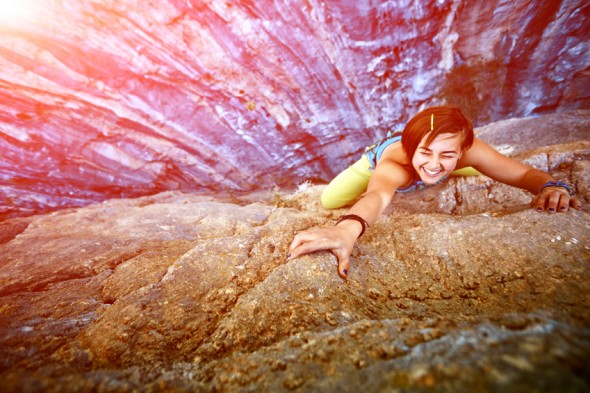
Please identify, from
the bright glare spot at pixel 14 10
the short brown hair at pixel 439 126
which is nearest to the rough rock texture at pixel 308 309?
the short brown hair at pixel 439 126

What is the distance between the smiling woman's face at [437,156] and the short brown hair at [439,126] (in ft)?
0.15

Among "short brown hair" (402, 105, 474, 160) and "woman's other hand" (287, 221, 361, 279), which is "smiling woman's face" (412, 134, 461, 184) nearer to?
"short brown hair" (402, 105, 474, 160)

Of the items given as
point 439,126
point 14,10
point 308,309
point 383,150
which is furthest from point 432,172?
point 14,10

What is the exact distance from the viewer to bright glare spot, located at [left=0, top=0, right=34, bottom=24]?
488 cm

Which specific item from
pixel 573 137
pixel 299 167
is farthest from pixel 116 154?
pixel 573 137

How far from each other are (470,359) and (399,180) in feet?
6.92

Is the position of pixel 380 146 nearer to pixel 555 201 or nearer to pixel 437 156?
pixel 437 156

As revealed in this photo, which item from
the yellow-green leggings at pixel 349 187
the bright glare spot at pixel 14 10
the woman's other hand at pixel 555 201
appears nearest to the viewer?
the woman's other hand at pixel 555 201

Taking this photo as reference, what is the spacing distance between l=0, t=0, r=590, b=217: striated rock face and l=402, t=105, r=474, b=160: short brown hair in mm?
5713

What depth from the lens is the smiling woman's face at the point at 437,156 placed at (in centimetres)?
217

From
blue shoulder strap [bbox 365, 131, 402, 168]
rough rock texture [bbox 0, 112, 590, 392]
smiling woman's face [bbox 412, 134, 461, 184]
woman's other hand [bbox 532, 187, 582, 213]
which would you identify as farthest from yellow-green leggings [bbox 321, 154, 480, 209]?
woman's other hand [bbox 532, 187, 582, 213]

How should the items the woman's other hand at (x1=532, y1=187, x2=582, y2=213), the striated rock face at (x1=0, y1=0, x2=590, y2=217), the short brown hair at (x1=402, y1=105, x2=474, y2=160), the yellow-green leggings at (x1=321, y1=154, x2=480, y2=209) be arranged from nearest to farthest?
the woman's other hand at (x1=532, y1=187, x2=582, y2=213) → the short brown hair at (x1=402, y1=105, x2=474, y2=160) → the yellow-green leggings at (x1=321, y1=154, x2=480, y2=209) → the striated rock face at (x1=0, y1=0, x2=590, y2=217)

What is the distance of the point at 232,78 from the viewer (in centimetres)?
737

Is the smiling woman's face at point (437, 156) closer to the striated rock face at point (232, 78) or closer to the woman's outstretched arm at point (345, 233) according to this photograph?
the woman's outstretched arm at point (345, 233)
